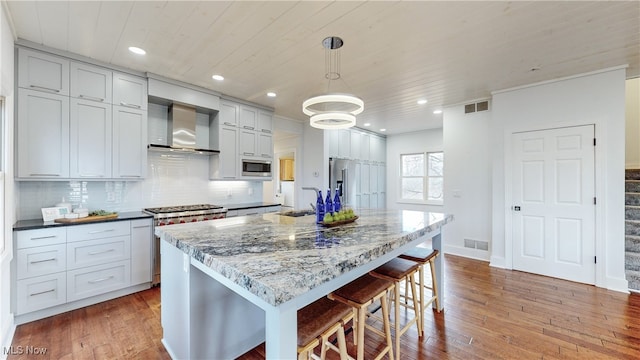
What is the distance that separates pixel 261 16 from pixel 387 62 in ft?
4.79

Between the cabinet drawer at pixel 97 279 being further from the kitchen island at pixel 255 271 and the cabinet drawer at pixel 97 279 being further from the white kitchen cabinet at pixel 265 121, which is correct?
the white kitchen cabinet at pixel 265 121

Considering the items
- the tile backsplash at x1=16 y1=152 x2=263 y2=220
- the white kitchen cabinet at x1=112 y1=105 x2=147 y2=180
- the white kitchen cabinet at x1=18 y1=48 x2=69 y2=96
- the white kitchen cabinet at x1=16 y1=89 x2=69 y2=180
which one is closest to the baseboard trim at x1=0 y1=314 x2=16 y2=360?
the tile backsplash at x1=16 y1=152 x2=263 y2=220

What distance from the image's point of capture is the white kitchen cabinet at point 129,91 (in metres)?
3.06

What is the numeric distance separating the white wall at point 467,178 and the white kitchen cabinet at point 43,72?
528 centimetres

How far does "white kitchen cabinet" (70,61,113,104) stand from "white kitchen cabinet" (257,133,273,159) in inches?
82.5

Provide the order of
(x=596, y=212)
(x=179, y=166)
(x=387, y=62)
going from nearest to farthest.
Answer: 1. (x=387, y=62)
2. (x=596, y=212)
3. (x=179, y=166)

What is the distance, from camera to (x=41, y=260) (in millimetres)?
2459

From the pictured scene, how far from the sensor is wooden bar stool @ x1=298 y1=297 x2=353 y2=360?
1.23 meters

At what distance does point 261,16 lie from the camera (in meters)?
2.13

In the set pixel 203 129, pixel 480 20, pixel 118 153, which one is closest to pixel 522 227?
pixel 480 20

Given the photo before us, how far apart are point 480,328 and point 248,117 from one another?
408cm

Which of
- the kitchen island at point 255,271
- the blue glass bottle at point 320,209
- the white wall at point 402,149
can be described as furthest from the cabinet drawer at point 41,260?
the white wall at point 402,149

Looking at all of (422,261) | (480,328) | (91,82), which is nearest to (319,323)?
(422,261)

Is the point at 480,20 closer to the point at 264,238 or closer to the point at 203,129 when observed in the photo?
the point at 264,238
